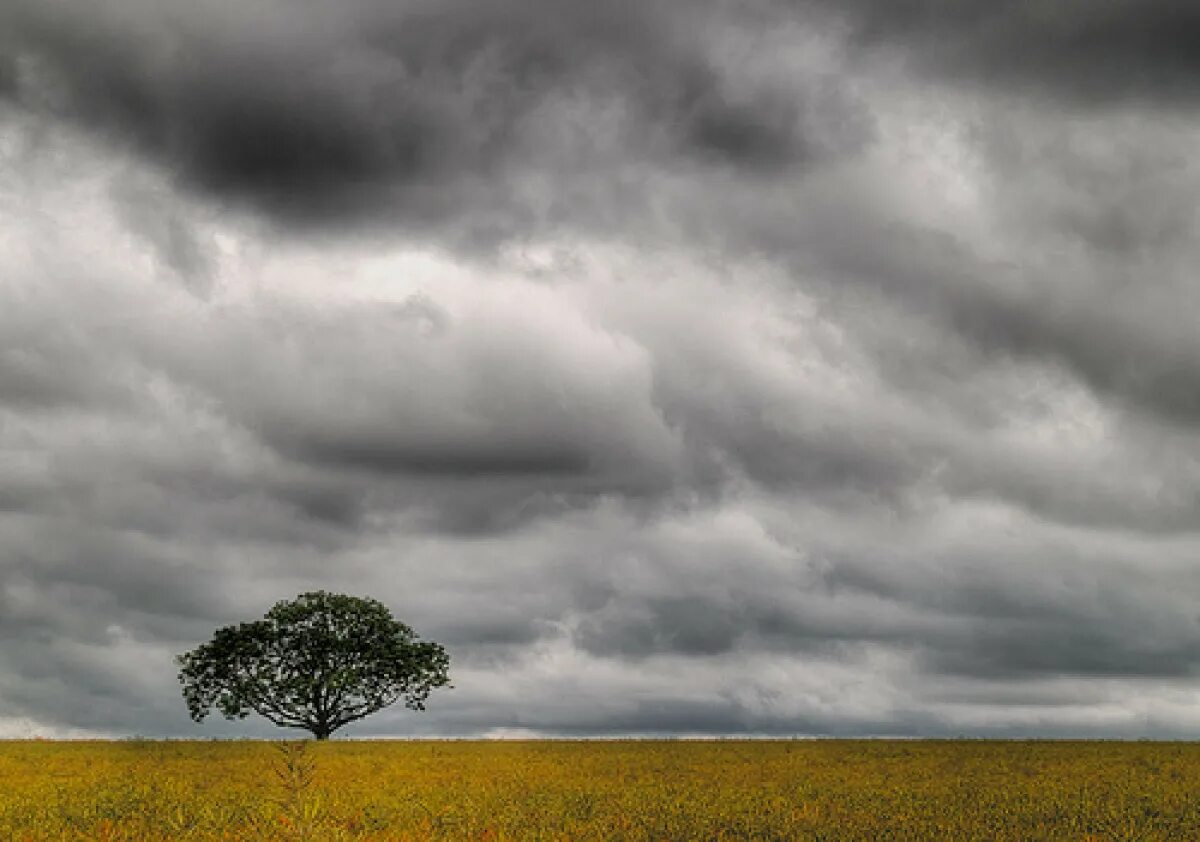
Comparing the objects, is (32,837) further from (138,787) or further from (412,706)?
(412,706)

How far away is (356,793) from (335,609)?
123ft

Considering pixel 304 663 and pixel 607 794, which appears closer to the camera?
pixel 607 794

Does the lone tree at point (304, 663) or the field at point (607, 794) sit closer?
the field at point (607, 794)

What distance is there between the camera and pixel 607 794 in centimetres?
2930

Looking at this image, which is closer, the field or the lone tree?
the field

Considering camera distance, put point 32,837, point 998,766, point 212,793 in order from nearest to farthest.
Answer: point 32,837, point 212,793, point 998,766

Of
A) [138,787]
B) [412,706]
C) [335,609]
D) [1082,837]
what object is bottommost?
[1082,837]

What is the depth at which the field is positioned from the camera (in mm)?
21875

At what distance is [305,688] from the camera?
64.6 m

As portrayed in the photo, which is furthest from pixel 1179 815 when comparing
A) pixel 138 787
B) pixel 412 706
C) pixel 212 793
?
pixel 412 706

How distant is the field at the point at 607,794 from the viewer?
21.9m

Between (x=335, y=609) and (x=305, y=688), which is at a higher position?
(x=335, y=609)

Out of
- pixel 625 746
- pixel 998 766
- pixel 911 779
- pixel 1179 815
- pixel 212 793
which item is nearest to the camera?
pixel 1179 815

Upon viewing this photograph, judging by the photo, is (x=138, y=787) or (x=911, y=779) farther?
(x=911, y=779)
